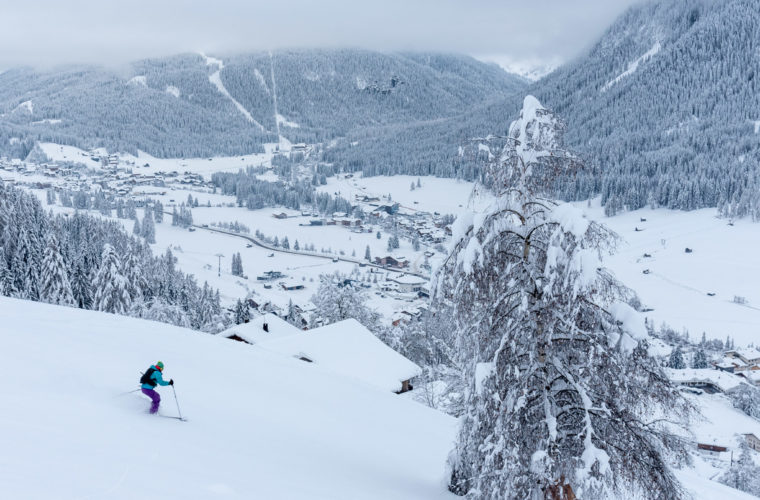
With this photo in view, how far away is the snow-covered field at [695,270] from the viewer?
250 feet

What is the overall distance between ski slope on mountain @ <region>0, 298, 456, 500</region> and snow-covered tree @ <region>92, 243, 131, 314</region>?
21889 mm

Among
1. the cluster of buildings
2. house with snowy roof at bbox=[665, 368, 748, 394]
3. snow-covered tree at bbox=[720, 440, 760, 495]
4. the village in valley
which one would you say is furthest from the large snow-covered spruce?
the cluster of buildings

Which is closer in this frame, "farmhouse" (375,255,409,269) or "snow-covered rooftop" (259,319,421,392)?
"snow-covered rooftop" (259,319,421,392)

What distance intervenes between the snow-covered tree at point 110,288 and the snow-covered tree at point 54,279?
1.83 metres

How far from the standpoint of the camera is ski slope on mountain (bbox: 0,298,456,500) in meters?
6.55

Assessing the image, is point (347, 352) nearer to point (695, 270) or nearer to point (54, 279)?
point (54, 279)

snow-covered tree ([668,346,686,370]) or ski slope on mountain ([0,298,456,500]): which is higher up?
ski slope on mountain ([0,298,456,500])

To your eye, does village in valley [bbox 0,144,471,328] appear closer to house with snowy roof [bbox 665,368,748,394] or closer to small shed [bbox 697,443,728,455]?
house with snowy roof [bbox 665,368,748,394]

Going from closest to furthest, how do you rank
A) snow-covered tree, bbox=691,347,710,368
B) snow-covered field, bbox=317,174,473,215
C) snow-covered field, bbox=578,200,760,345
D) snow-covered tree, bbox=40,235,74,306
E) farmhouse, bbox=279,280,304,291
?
snow-covered tree, bbox=40,235,74,306
snow-covered tree, bbox=691,347,710,368
snow-covered field, bbox=578,200,760,345
farmhouse, bbox=279,280,304,291
snow-covered field, bbox=317,174,473,215

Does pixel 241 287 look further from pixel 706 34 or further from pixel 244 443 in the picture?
pixel 706 34

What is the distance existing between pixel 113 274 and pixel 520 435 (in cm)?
3627

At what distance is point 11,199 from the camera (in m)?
45.8

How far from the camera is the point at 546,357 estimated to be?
7660mm

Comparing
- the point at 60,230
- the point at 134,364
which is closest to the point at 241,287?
the point at 60,230
